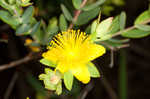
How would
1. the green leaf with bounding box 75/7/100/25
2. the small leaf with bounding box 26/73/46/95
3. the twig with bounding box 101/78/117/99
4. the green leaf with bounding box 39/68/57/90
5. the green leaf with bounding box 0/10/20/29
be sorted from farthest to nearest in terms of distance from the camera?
the twig with bounding box 101/78/117/99, the small leaf with bounding box 26/73/46/95, the green leaf with bounding box 75/7/100/25, the green leaf with bounding box 0/10/20/29, the green leaf with bounding box 39/68/57/90

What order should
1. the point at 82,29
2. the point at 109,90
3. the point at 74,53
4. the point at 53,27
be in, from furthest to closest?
the point at 109,90
the point at 82,29
the point at 53,27
the point at 74,53

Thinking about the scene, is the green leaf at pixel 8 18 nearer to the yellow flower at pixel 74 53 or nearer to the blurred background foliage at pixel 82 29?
the blurred background foliage at pixel 82 29

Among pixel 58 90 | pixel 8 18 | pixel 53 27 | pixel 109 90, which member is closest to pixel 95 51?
pixel 58 90

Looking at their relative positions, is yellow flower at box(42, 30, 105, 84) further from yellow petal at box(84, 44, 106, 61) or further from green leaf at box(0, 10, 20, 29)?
green leaf at box(0, 10, 20, 29)

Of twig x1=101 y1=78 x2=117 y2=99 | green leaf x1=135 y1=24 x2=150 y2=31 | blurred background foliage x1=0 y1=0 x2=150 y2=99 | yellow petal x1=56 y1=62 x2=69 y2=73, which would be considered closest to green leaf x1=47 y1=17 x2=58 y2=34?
blurred background foliage x1=0 y1=0 x2=150 y2=99

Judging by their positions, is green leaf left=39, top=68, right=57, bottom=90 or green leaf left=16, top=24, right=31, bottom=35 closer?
green leaf left=39, top=68, right=57, bottom=90

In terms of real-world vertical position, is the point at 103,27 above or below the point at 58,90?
above

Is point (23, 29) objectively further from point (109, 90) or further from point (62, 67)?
point (109, 90)
